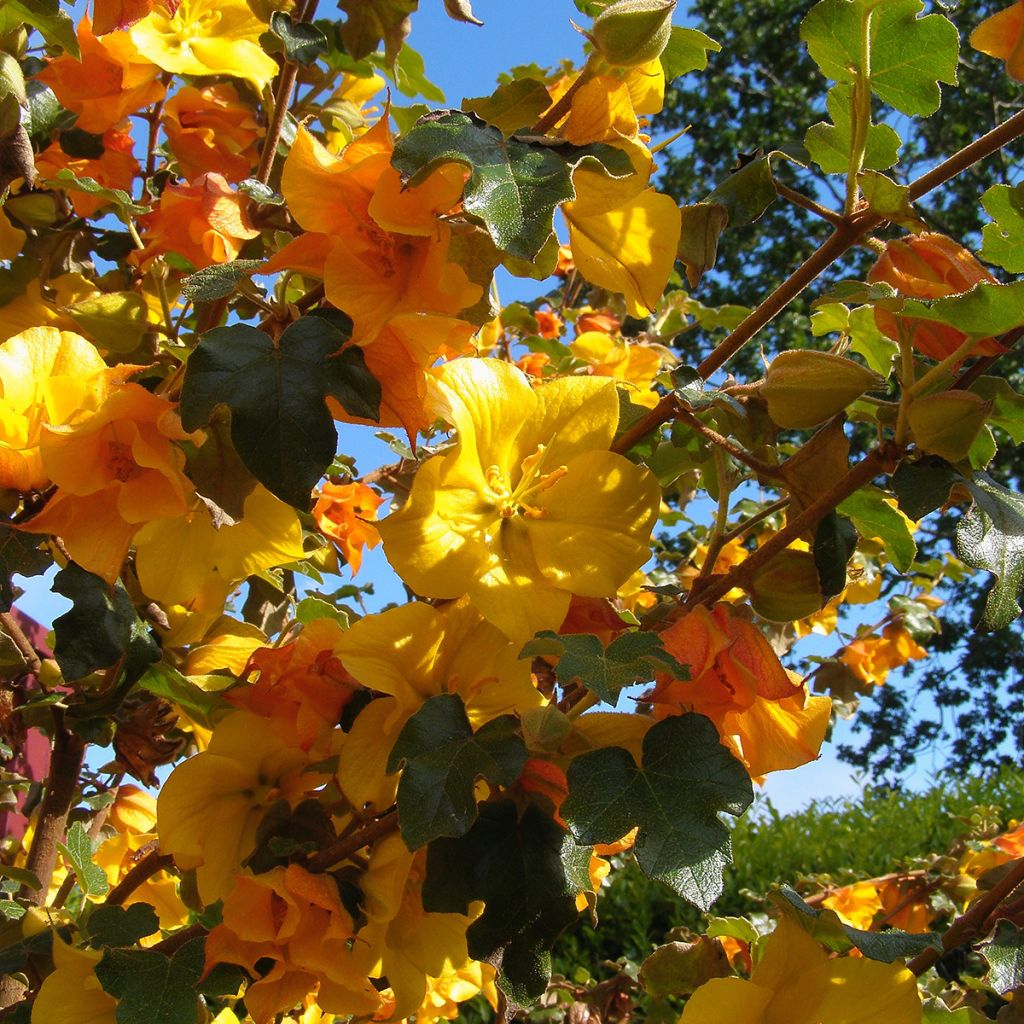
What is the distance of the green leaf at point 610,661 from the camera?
0.65 meters

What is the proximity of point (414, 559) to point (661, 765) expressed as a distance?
22cm

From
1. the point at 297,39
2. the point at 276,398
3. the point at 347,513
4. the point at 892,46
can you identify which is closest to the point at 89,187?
the point at 297,39

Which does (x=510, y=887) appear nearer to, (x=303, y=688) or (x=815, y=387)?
(x=303, y=688)

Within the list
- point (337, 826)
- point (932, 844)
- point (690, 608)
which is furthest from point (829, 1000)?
point (932, 844)

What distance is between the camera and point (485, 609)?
2.53 feet

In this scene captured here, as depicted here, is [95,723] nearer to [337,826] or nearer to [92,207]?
[337,826]

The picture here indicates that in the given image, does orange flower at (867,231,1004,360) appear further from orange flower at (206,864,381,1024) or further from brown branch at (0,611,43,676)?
brown branch at (0,611,43,676)

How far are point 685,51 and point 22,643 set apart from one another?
1.01 metres

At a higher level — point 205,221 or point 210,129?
point 210,129

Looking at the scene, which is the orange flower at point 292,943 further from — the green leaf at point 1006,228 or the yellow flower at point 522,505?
the green leaf at point 1006,228

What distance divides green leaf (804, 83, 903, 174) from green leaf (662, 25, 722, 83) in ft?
0.42

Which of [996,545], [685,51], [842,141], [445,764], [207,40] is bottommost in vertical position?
[445,764]

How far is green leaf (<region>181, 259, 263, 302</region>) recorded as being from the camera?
2.40ft

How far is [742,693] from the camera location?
0.80m
